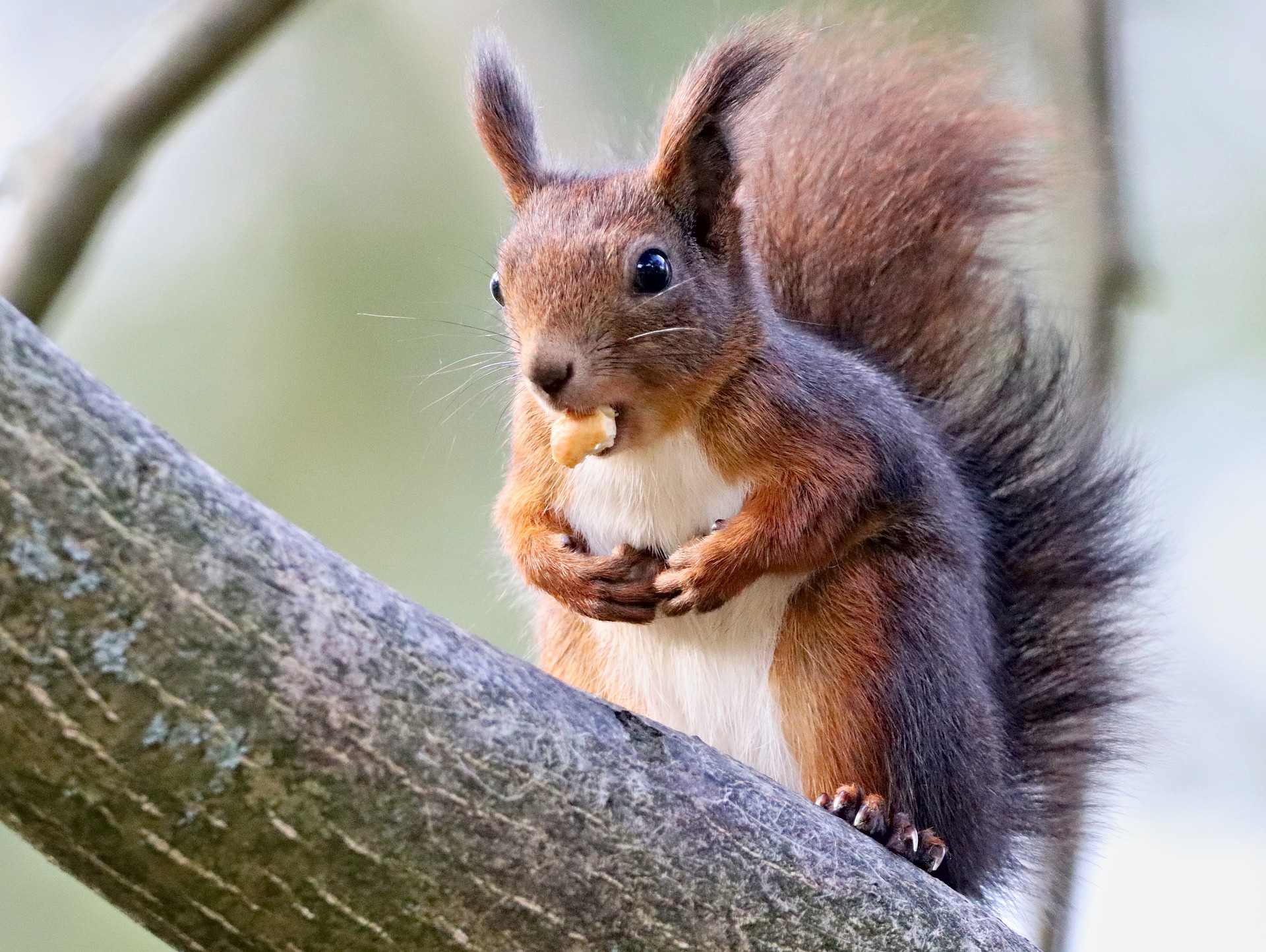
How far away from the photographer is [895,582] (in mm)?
2266

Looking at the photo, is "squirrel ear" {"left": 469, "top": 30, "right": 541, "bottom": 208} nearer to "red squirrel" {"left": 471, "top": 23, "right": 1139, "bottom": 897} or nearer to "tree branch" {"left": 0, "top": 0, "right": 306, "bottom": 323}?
"red squirrel" {"left": 471, "top": 23, "right": 1139, "bottom": 897}

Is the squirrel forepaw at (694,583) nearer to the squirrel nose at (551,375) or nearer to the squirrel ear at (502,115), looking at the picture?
the squirrel nose at (551,375)

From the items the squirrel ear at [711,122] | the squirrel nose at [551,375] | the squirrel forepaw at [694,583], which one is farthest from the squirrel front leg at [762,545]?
the squirrel ear at [711,122]

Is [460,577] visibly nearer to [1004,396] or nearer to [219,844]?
[1004,396]

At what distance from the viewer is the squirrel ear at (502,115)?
244 centimetres

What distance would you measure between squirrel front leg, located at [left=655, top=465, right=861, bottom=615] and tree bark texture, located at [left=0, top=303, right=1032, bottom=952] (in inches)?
21.0

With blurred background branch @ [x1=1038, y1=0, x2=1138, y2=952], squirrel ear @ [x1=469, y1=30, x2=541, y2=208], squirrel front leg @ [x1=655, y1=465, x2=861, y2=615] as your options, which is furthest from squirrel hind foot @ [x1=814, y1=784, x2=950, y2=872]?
squirrel ear @ [x1=469, y1=30, x2=541, y2=208]

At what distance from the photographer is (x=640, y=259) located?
7.18 feet

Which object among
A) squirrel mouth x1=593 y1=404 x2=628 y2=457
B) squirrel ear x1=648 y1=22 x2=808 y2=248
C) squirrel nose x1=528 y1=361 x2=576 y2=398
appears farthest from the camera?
squirrel ear x1=648 y1=22 x2=808 y2=248

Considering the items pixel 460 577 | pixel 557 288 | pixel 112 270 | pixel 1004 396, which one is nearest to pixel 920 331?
pixel 1004 396

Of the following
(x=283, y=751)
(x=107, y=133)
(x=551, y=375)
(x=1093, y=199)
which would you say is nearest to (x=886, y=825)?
(x=551, y=375)

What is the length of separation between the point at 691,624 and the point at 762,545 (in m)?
0.27

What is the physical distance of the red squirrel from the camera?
7.18 feet

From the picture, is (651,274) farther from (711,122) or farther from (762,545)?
(762,545)
